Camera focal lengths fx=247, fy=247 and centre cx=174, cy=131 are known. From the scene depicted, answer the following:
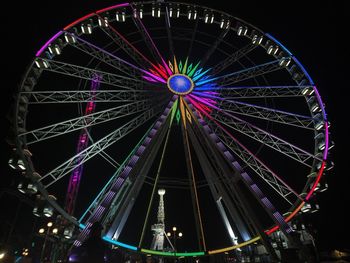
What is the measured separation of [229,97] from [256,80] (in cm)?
442

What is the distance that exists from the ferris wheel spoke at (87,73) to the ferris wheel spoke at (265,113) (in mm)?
6209

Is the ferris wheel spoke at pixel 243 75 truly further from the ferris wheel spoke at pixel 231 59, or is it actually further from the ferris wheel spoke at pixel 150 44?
the ferris wheel spoke at pixel 150 44

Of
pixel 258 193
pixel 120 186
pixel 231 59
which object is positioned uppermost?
pixel 231 59

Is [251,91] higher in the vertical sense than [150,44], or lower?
lower

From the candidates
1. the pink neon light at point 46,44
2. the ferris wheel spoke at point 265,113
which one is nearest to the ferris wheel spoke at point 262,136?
the ferris wheel spoke at point 265,113

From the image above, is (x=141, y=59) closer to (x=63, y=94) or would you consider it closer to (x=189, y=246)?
(x=63, y=94)

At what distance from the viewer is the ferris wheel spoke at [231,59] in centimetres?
1880

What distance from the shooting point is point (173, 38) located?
65.8 feet

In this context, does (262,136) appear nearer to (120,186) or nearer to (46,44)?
(120,186)

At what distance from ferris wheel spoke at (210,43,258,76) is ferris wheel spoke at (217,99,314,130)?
2330 mm

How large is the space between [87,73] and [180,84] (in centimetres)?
658

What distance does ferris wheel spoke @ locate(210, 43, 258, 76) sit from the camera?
740 inches

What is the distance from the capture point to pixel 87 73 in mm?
16797

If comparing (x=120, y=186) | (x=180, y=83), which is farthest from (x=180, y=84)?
(x=120, y=186)
